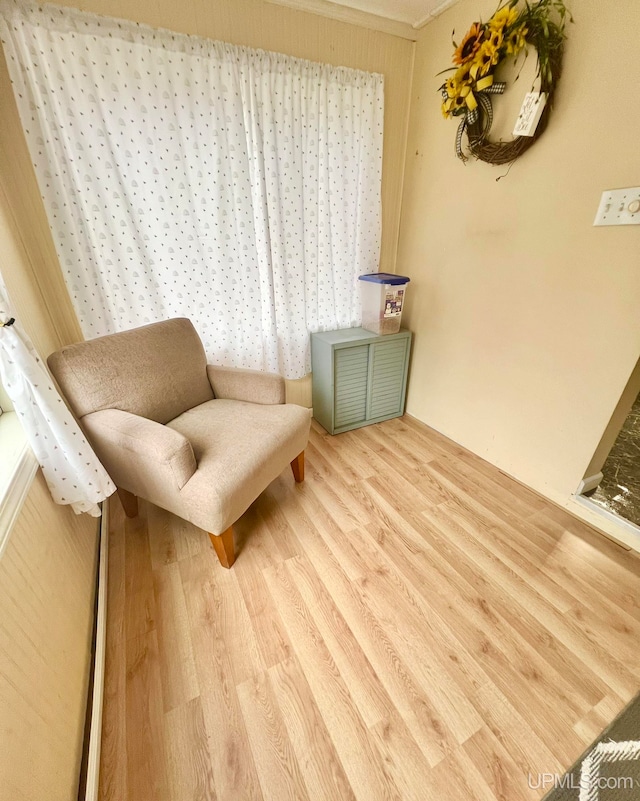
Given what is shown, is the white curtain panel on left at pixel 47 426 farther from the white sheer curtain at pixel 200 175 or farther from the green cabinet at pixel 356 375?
the green cabinet at pixel 356 375

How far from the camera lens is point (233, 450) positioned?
1.26 meters

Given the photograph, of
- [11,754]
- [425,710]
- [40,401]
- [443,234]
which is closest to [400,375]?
Answer: [443,234]

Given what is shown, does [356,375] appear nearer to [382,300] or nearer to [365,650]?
[382,300]

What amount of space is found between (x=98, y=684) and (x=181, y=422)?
0.88 metres

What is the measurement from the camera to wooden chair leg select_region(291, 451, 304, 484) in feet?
5.55

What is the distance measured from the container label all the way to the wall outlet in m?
0.93

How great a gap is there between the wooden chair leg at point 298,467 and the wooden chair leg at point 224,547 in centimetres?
52

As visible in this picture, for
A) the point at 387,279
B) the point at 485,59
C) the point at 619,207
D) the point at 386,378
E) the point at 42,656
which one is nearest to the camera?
the point at 42,656

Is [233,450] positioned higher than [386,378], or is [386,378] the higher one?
[233,450]

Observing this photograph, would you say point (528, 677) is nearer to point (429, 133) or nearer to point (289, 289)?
point (289, 289)

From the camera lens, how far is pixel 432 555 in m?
1.36

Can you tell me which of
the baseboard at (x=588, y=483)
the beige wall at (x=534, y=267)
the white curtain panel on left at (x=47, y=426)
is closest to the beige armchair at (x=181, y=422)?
the white curtain panel on left at (x=47, y=426)

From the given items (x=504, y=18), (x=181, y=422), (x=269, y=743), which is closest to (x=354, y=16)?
(x=504, y=18)

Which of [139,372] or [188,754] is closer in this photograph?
[188,754]
